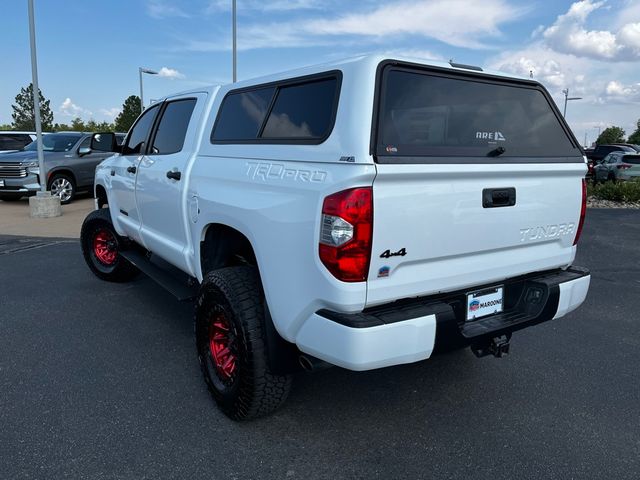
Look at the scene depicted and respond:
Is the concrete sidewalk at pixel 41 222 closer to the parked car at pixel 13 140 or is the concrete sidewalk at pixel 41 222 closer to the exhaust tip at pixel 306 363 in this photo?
the parked car at pixel 13 140

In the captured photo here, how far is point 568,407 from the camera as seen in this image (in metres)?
3.09

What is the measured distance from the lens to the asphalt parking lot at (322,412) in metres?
2.53

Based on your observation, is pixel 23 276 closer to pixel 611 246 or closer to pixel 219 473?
pixel 219 473

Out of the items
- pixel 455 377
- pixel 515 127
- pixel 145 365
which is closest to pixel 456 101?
pixel 515 127

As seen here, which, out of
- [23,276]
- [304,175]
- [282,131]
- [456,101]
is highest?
[456,101]

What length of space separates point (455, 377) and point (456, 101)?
1.83m

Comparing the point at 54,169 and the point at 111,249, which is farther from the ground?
the point at 54,169

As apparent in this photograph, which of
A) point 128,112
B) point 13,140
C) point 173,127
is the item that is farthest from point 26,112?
point 173,127

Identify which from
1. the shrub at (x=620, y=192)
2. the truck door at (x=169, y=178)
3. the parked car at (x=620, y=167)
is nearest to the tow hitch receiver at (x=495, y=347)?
the truck door at (x=169, y=178)

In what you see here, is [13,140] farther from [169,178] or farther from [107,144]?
[169,178]

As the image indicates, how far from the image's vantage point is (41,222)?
32.5ft

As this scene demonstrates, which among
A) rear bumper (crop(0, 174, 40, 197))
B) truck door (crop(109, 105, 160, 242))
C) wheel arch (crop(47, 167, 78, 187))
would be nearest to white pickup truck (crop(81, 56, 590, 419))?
truck door (crop(109, 105, 160, 242))

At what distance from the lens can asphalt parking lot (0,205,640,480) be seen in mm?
2525

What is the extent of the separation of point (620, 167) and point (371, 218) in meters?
18.2
